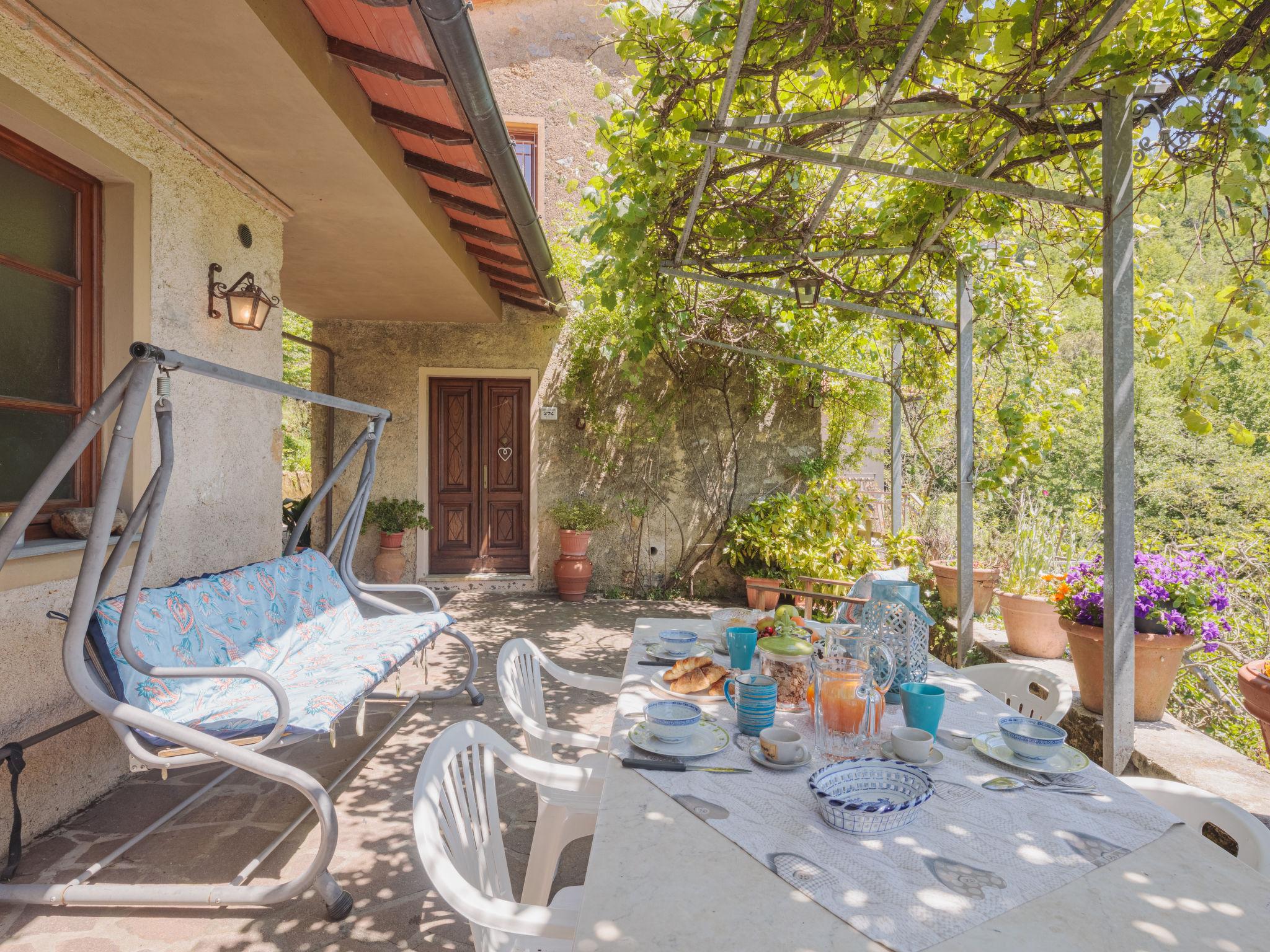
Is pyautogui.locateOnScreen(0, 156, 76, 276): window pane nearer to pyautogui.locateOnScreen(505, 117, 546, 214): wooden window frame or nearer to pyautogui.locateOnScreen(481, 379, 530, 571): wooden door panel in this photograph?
pyautogui.locateOnScreen(481, 379, 530, 571): wooden door panel

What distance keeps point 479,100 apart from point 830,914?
2719mm

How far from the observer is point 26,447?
2453 mm

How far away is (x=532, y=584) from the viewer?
6875 millimetres

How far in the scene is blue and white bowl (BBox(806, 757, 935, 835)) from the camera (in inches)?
43.3

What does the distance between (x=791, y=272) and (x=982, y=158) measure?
4.66 feet

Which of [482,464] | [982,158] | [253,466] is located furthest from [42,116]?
[482,464]

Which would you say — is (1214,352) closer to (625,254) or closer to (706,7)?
(706,7)

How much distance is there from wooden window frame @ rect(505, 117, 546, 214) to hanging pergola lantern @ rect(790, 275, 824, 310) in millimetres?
4614

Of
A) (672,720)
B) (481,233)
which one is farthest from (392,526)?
(672,720)

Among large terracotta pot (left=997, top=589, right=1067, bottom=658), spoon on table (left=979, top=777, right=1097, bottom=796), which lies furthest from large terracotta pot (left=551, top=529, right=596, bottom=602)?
spoon on table (left=979, top=777, right=1097, bottom=796)

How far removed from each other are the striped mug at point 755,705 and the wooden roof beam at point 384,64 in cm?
240

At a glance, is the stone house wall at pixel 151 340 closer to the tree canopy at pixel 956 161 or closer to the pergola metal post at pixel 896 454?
the tree canopy at pixel 956 161

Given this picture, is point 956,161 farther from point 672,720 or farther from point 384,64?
point 672,720

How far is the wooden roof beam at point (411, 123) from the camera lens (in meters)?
3.14
